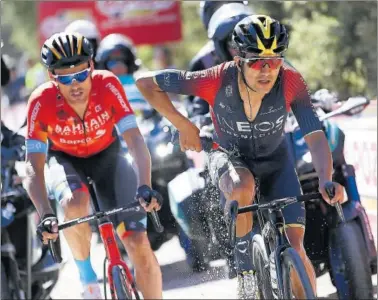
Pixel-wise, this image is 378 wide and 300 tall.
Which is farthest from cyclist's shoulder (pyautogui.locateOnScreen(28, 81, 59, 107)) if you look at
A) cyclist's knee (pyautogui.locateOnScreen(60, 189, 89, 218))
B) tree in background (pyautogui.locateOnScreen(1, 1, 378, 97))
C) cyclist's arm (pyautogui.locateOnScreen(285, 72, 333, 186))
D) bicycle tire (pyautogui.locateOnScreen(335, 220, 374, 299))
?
tree in background (pyautogui.locateOnScreen(1, 1, 378, 97))

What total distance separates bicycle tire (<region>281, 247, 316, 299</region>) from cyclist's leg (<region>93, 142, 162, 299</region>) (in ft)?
4.16

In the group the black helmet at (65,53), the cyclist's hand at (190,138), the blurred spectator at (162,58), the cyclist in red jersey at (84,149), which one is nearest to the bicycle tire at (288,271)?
the cyclist's hand at (190,138)

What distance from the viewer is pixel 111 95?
7.00m

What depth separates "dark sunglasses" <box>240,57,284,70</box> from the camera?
6.17m

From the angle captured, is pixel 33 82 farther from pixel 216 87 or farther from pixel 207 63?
pixel 216 87

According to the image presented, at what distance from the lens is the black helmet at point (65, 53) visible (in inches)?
267

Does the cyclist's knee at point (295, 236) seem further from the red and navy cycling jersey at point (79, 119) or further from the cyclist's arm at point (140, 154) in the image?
the red and navy cycling jersey at point (79, 119)

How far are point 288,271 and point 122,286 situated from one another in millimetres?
1081

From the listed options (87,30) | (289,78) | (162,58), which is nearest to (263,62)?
(289,78)

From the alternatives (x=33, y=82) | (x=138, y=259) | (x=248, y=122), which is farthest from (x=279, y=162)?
(x=33, y=82)

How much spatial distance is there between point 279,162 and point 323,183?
65cm

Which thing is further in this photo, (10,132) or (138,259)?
(10,132)

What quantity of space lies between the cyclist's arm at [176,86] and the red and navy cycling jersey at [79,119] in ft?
1.14

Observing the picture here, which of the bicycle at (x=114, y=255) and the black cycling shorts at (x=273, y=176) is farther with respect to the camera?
the black cycling shorts at (x=273, y=176)
